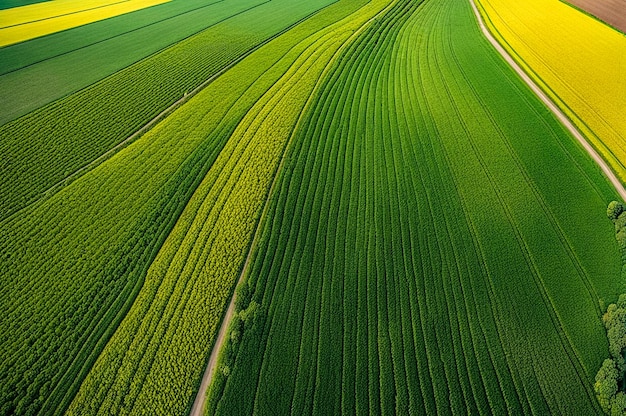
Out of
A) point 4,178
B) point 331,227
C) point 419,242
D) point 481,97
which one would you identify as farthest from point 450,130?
point 4,178

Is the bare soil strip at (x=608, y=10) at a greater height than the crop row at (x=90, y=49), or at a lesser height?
lesser

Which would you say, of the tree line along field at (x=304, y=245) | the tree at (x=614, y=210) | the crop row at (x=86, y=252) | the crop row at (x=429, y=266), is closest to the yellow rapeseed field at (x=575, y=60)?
the tree line along field at (x=304, y=245)

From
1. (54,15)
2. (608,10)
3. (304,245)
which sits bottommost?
(304,245)

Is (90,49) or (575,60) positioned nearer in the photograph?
(575,60)

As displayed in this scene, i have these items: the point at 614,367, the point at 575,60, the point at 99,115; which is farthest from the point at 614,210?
the point at 99,115

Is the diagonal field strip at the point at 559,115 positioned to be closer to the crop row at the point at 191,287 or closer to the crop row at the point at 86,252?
the crop row at the point at 191,287

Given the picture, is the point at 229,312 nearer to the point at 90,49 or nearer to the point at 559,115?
the point at 559,115
